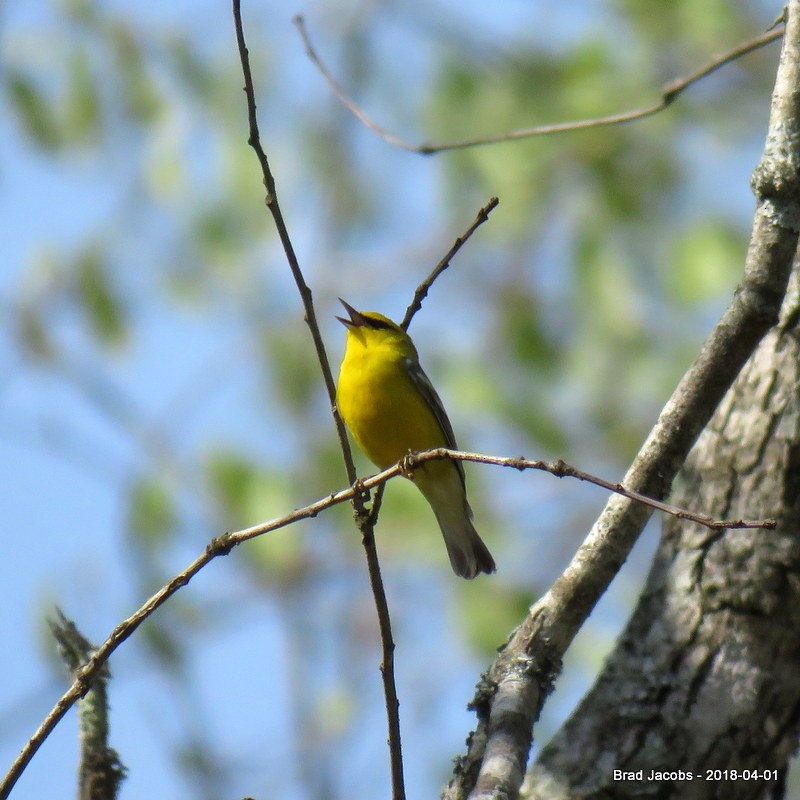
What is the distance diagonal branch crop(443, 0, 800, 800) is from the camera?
114 inches

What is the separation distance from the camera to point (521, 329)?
24.7ft

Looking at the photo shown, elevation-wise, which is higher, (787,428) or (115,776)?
(787,428)

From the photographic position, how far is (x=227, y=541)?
2.49 meters

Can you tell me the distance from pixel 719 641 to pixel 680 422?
1.10 meters

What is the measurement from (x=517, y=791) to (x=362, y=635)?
5.43 meters

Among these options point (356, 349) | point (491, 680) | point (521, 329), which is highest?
point (521, 329)

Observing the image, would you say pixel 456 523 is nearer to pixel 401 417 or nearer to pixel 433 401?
pixel 433 401

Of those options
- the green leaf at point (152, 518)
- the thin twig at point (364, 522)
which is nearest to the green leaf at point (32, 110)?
the green leaf at point (152, 518)

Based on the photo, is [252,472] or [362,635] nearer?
[252,472]

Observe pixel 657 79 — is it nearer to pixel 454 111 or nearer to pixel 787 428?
pixel 454 111

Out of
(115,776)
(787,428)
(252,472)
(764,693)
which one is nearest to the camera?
(115,776)

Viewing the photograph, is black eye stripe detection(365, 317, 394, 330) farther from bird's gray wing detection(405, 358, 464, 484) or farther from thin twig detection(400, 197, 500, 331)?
thin twig detection(400, 197, 500, 331)

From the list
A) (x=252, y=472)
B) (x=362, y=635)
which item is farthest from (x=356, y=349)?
(x=362, y=635)

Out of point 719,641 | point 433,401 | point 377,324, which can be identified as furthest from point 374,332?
point 719,641
